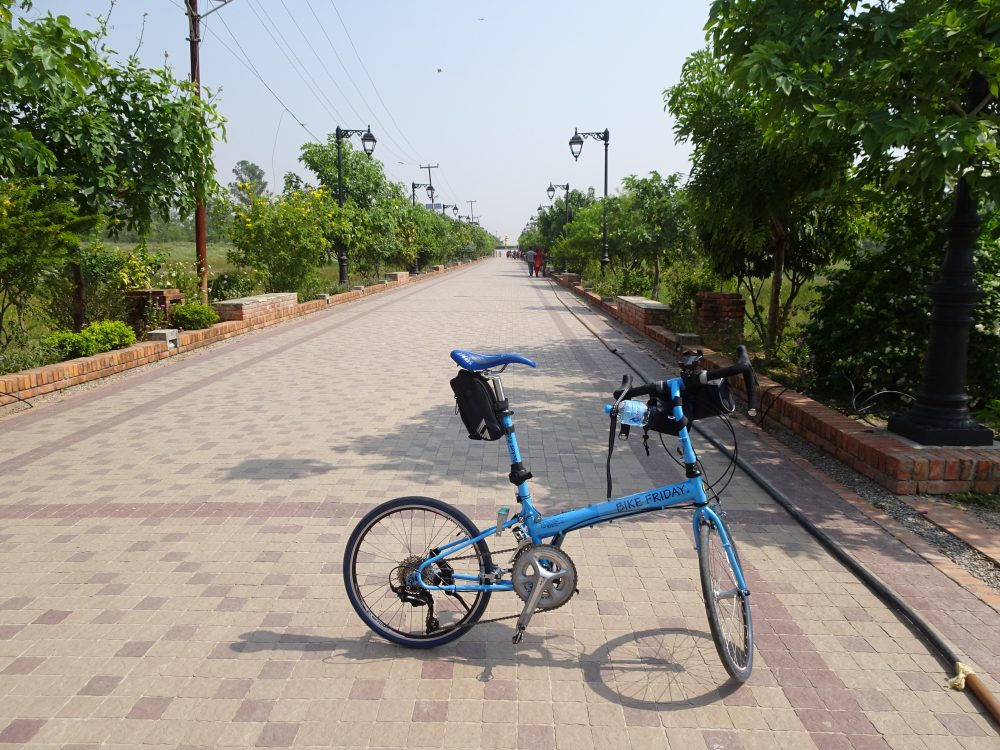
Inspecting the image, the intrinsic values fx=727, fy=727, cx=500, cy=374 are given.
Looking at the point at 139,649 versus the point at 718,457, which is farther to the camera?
the point at 718,457

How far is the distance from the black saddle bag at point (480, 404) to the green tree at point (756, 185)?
5710 millimetres

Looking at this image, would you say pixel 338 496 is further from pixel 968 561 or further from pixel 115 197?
pixel 115 197

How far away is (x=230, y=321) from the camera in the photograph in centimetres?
1401

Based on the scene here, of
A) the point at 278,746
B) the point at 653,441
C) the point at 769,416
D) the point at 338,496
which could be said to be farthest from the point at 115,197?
the point at 278,746

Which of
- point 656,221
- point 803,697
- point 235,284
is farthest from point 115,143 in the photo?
point 656,221

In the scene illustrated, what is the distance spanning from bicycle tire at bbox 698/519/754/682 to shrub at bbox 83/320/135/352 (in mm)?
9248

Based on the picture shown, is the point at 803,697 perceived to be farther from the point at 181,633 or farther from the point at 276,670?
the point at 181,633

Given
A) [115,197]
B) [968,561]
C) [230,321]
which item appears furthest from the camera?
[230,321]

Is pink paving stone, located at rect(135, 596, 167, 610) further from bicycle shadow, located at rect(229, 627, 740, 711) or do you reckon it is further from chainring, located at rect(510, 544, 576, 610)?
chainring, located at rect(510, 544, 576, 610)

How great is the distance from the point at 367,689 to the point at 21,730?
1.24 m

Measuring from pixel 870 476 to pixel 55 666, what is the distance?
16.7ft

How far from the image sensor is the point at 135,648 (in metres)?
3.18

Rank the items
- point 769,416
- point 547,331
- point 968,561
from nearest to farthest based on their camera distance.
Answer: point 968,561 < point 769,416 < point 547,331

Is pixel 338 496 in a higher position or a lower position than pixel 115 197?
lower
